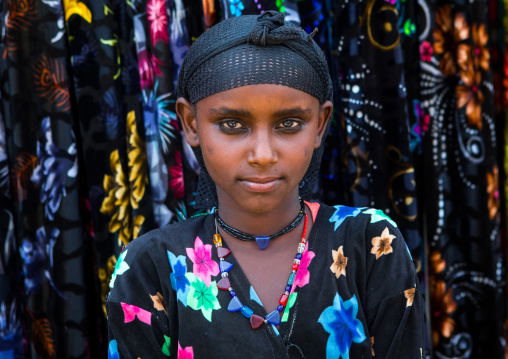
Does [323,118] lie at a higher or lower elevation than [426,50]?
lower

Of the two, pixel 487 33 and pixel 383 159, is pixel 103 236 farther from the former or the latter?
pixel 487 33

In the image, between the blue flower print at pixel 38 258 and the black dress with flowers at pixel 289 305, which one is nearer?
the black dress with flowers at pixel 289 305

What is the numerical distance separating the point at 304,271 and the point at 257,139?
1.31 ft

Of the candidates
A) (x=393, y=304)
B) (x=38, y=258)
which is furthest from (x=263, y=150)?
(x=38, y=258)

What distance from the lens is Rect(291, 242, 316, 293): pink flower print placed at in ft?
4.49

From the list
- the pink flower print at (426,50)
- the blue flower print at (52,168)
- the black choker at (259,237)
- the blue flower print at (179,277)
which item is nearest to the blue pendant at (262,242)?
the black choker at (259,237)

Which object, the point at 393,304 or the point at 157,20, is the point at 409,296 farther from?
the point at 157,20

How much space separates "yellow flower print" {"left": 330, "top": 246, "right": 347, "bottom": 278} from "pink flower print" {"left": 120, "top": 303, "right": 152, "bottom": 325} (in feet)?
1.70

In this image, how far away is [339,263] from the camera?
1388 millimetres

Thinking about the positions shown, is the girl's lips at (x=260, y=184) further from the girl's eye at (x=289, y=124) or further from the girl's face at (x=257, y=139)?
the girl's eye at (x=289, y=124)

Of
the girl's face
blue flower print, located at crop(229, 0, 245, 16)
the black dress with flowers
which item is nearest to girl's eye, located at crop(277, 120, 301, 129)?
the girl's face

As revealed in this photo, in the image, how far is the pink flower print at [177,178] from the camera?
1.89 metres

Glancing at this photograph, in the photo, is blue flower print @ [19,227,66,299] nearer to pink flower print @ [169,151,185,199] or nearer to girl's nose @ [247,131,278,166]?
pink flower print @ [169,151,185,199]

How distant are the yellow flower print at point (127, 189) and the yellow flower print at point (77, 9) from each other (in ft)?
1.24
